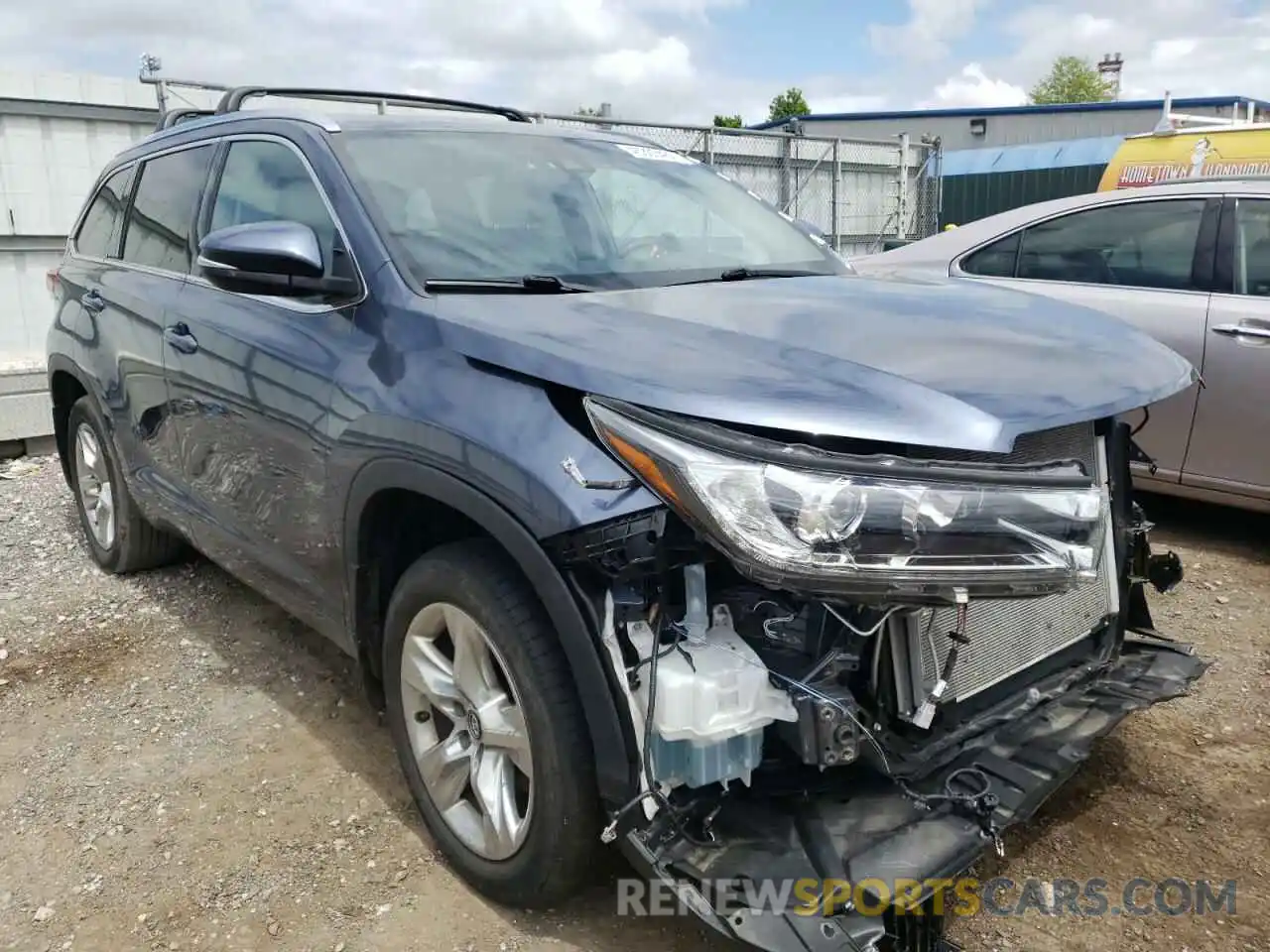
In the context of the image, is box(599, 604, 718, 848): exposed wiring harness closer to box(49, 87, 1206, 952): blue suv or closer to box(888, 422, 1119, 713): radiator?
box(49, 87, 1206, 952): blue suv

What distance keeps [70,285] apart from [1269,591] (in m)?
5.21

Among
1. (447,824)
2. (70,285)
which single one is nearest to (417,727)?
(447,824)

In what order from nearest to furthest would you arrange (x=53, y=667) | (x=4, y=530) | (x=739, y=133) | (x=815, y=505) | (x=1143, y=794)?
(x=815, y=505)
(x=1143, y=794)
(x=53, y=667)
(x=4, y=530)
(x=739, y=133)

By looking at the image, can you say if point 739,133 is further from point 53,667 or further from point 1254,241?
point 53,667

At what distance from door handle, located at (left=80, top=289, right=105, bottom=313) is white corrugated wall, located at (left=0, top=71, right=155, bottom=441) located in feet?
10.4

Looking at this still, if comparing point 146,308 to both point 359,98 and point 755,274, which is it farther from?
point 755,274

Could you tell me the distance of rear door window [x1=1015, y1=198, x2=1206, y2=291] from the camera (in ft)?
15.4

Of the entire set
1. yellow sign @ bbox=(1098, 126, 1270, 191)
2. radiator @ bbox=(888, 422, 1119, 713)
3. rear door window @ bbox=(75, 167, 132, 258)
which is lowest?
radiator @ bbox=(888, 422, 1119, 713)

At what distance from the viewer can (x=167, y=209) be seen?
12.8 ft

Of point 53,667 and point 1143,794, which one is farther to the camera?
point 53,667

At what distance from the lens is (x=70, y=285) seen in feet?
15.0

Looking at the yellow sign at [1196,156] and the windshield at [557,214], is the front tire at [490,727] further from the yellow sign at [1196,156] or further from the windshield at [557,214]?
the yellow sign at [1196,156]

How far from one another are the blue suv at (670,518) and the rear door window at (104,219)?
1370 millimetres
